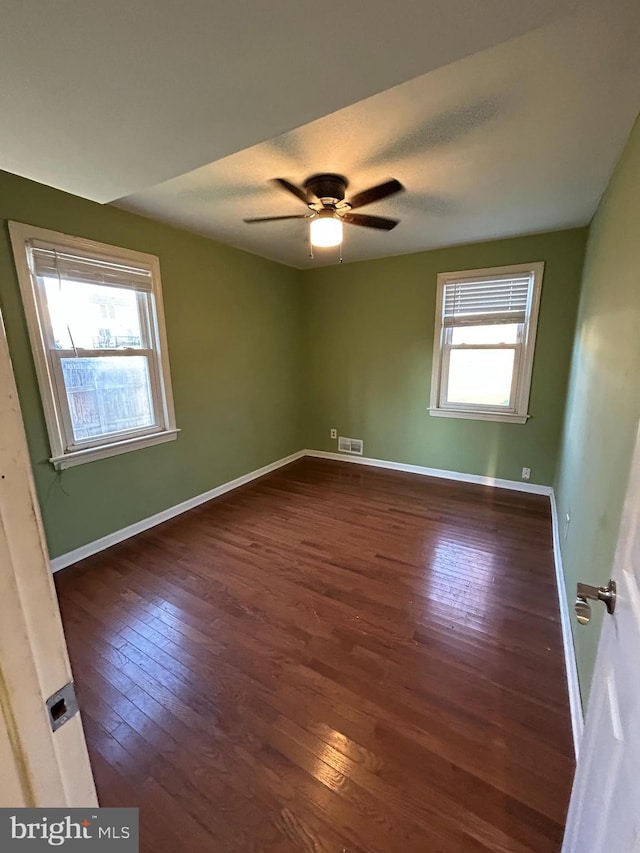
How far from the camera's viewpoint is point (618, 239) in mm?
1697

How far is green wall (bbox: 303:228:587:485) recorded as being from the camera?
3.30 metres

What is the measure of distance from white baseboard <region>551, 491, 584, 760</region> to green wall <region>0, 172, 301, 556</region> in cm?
297

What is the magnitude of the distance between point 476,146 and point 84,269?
2.50 metres

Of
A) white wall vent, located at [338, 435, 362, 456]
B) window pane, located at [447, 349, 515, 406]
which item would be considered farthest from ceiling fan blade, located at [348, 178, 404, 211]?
white wall vent, located at [338, 435, 362, 456]

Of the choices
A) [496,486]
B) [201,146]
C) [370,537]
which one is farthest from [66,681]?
[496,486]

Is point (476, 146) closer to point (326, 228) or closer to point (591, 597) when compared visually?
point (326, 228)

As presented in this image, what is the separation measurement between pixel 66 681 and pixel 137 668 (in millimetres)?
1460

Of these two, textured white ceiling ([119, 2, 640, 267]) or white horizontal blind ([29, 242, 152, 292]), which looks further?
white horizontal blind ([29, 242, 152, 292])

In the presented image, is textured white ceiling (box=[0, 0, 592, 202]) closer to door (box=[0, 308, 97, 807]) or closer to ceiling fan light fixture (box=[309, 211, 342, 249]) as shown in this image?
ceiling fan light fixture (box=[309, 211, 342, 249])

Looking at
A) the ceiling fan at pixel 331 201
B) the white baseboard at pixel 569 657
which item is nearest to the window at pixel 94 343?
the ceiling fan at pixel 331 201

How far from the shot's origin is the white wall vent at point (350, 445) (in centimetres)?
463

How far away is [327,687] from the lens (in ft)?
5.24

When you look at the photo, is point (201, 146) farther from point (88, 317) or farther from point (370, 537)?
point (370, 537)

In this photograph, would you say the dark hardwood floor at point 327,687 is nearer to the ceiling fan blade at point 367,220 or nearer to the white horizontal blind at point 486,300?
the white horizontal blind at point 486,300
